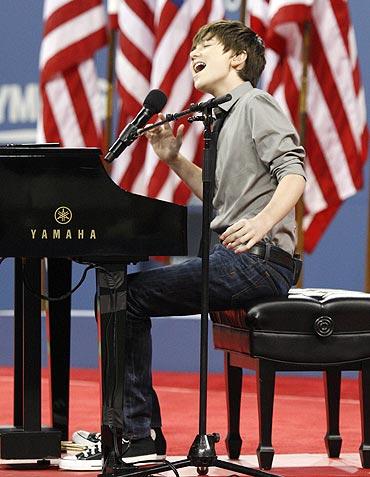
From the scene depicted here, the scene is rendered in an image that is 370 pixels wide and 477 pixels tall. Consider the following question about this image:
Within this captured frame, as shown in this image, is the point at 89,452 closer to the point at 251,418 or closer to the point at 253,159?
the point at 253,159

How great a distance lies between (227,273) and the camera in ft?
11.9

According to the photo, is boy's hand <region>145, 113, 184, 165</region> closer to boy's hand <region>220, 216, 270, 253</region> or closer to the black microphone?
the black microphone

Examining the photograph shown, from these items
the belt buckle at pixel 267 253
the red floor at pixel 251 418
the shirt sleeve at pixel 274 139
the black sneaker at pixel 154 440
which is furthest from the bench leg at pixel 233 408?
the shirt sleeve at pixel 274 139

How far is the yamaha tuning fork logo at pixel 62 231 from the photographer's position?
3215 millimetres

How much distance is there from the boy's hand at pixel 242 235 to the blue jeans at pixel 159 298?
0.32 m

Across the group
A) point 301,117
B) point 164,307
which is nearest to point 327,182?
point 301,117

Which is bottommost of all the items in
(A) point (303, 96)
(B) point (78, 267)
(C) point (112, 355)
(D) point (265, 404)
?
(D) point (265, 404)

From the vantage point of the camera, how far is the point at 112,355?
3393 millimetres

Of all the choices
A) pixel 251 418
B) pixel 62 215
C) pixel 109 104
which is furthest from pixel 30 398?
pixel 109 104

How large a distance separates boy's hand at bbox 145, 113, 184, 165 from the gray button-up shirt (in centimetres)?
16

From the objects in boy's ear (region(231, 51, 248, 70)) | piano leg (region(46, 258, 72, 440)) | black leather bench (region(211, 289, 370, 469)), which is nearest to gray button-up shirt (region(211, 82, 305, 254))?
boy's ear (region(231, 51, 248, 70))

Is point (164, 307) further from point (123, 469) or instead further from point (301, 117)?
point (301, 117)

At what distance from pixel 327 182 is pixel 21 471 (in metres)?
3.73

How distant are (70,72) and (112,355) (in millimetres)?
4272
